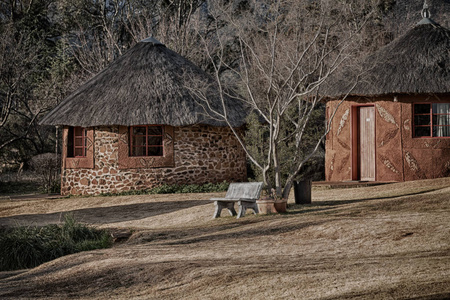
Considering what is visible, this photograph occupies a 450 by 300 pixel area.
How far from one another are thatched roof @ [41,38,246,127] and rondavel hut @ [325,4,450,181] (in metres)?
3.70

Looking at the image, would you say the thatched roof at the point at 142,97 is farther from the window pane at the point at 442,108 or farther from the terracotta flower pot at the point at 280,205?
the terracotta flower pot at the point at 280,205

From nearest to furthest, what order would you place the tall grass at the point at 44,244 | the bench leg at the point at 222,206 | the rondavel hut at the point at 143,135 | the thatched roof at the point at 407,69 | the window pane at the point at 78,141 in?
the tall grass at the point at 44,244
the bench leg at the point at 222,206
the thatched roof at the point at 407,69
the rondavel hut at the point at 143,135
the window pane at the point at 78,141

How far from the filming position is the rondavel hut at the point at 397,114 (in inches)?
626

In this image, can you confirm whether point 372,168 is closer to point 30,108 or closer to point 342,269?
point 342,269

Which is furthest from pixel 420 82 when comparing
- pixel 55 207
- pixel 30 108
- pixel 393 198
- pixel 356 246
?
pixel 30 108

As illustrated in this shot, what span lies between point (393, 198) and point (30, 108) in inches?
758

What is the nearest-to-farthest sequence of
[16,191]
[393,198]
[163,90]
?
[393,198], [163,90], [16,191]

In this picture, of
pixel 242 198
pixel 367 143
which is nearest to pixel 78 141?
pixel 367 143

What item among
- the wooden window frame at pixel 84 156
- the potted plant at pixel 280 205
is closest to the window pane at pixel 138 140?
the wooden window frame at pixel 84 156

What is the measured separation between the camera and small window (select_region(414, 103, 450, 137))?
16141 mm

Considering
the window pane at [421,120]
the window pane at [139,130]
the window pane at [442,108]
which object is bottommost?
the window pane at [139,130]

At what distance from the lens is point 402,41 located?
17.2 m

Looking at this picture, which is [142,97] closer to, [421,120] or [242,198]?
[242,198]

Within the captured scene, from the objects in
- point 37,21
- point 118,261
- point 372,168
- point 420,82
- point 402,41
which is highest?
point 37,21
